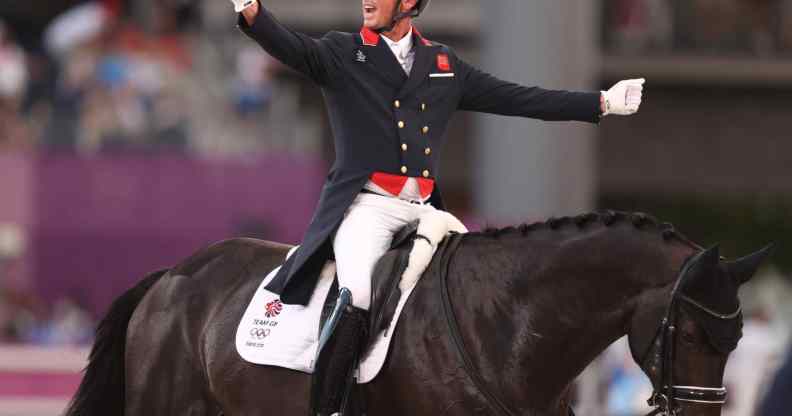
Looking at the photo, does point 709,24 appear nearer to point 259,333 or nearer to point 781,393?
point 259,333

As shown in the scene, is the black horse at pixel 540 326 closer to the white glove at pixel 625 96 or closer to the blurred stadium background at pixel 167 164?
the white glove at pixel 625 96

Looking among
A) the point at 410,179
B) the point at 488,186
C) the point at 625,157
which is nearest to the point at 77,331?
the point at 488,186

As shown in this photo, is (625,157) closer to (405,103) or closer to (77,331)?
(77,331)

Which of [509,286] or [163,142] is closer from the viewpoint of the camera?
[509,286]

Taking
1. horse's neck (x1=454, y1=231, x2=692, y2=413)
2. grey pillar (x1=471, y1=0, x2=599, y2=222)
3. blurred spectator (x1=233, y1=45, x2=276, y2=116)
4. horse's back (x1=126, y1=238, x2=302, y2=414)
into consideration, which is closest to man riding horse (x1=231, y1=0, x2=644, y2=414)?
horse's back (x1=126, y1=238, x2=302, y2=414)

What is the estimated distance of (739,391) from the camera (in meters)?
13.1

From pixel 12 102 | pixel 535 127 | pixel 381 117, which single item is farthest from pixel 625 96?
pixel 535 127

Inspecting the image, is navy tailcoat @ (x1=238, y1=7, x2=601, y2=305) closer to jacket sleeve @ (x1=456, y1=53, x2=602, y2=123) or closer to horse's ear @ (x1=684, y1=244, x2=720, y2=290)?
jacket sleeve @ (x1=456, y1=53, x2=602, y2=123)

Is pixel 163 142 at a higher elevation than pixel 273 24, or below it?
below

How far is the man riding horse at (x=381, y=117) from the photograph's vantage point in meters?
5.55

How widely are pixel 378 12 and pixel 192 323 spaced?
4.98 ft

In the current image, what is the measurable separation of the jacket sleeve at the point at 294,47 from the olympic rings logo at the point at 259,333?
96cm

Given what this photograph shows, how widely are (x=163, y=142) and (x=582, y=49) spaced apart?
17.0 ft

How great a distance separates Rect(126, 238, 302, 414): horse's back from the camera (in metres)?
6.02
